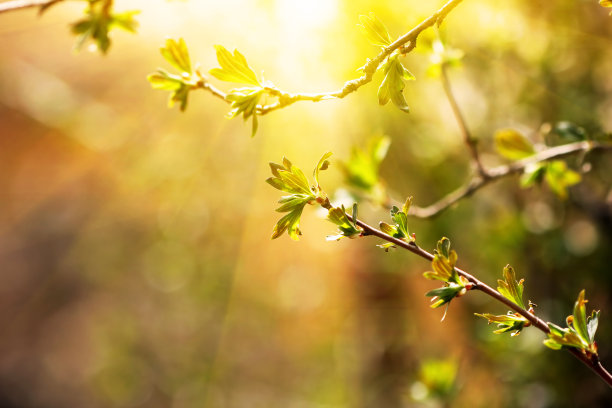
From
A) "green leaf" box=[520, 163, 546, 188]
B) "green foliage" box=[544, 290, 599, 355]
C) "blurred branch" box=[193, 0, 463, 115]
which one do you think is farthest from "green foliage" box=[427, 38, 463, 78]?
"green foliage" box=[544, 290, 599, 355]

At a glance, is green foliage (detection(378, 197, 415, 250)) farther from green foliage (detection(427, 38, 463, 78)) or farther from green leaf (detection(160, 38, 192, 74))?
green foliage (detection(427, 38, 463, 78))

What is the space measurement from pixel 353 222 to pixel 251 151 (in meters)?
1.83

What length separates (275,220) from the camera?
2627 mm

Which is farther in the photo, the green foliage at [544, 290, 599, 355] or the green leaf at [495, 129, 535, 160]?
the green leaf at [495, 129, 535, 160]

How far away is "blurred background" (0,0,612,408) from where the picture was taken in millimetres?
1316

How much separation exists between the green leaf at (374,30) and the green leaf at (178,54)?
8.2 inches

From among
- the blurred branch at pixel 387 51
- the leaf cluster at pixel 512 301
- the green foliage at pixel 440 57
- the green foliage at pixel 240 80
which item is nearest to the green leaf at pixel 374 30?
the blurred branch at pixel 387 51

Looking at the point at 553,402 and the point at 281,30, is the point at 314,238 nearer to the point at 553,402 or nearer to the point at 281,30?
the point at 281,30

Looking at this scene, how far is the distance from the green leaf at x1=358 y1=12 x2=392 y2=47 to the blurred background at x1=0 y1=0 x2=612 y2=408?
0.35ft

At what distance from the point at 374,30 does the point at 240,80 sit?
140mm

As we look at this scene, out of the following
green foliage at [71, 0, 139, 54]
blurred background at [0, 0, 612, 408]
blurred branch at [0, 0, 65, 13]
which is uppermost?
blurred branch at [0, 0, 65, 13]

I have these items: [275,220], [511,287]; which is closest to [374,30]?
[511,287]

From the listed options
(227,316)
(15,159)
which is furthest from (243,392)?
(15,159)

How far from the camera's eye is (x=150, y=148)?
7.40 feet
